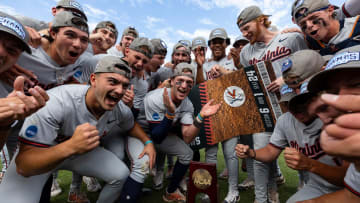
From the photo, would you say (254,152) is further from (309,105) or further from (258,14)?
(258,14)

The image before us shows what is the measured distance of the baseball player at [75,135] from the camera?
174 centimetres

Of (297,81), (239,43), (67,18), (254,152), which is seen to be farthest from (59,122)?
(239,43)

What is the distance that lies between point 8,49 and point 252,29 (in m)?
3.10

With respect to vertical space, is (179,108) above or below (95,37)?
below

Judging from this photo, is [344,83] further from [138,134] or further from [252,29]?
[138,134]

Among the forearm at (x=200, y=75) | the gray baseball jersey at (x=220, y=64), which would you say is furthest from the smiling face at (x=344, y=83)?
the gray baseball jersey at (x=220, y=64)

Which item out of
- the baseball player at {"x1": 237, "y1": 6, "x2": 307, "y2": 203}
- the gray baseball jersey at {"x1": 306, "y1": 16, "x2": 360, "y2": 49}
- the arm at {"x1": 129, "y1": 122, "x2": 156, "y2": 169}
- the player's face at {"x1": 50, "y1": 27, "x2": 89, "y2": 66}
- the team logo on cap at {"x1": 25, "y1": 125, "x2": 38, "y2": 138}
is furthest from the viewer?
the arm at {"x1": 129, "y1": 122, "x2": 156, "y2": 169}

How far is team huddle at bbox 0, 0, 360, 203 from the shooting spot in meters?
1.25

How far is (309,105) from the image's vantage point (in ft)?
6.01

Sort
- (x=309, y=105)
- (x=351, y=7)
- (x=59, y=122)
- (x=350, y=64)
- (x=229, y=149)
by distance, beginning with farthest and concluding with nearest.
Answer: (x=229, y=149) → (x=351, y=7) → (x=59, y=122) → (x=309, y=105) → (x=350, y=64)

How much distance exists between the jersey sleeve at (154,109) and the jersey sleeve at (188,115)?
0.36 m

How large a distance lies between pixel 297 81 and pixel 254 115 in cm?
93

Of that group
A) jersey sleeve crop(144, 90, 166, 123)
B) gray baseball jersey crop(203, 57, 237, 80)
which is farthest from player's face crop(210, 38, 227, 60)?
jersey sleeve crop(144, 90, 166, 123)

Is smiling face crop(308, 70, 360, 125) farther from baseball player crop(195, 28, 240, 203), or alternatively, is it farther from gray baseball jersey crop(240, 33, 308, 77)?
baseball player crop(195, 28, 240, 203)
